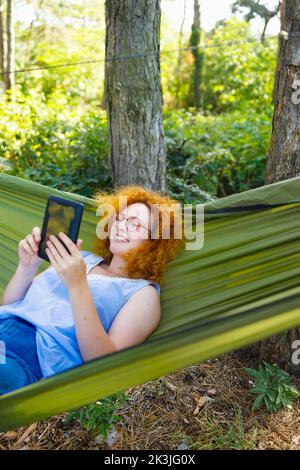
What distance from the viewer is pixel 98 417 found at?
1.76 m

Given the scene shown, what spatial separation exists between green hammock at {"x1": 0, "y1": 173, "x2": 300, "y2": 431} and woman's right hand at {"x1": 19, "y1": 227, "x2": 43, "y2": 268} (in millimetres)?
262

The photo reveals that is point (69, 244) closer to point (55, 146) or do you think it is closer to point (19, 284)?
point (19, 284)

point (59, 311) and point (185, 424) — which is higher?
point (59, 311)

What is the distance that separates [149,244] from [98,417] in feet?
1.95

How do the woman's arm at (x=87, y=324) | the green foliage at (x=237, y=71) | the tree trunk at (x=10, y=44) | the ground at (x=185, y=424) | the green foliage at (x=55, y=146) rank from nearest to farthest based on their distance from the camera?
1. the woman's arm at (x=87, y=324)
2. the ground at (x=185, y=424)
3. the green foliage at (x=55, y=146)
4. the tree trunk at (x=10, y=44)
5. the green foliage at (x=237, y=71)

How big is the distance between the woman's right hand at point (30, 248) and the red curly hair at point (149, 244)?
0.72 feet

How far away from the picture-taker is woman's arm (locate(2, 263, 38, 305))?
1681mm

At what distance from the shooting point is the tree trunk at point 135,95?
8.57 ft

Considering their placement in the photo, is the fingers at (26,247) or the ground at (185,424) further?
the ground at (185,424)

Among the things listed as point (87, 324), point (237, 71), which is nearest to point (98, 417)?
point (87, 324)

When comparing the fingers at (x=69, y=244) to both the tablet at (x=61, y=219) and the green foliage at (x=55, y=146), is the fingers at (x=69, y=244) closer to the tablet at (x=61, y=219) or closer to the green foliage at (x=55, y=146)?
the tablet at (x=61, y=219)

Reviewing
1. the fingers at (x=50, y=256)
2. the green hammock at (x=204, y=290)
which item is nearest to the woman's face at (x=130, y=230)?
the green hammock at (x=204, y=290)

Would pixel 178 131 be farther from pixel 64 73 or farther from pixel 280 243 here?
pixel 64 73

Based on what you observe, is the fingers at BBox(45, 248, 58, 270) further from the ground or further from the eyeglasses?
the ground
